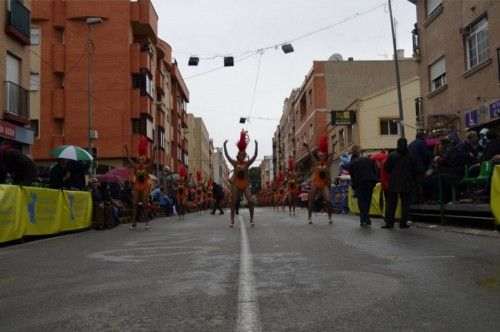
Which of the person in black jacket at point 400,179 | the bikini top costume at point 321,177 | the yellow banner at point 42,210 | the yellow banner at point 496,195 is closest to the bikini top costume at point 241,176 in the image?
the bikini top costume at point 321,177

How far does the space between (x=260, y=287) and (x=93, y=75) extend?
118 feet

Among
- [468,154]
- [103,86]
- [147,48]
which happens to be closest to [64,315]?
[468,154]

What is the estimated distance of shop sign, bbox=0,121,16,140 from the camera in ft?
67.3

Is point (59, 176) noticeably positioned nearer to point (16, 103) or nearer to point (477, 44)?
point (16, 103)

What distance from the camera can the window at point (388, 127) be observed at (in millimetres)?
39344

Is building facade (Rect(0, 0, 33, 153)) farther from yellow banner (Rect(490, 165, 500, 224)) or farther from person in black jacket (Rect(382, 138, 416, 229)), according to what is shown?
yellow banner (Rect(490, 165, 500, 224))

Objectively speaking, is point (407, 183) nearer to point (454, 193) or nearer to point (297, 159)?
point (454, 193)

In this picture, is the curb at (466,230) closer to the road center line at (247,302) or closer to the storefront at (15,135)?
the road center line at (247,302)

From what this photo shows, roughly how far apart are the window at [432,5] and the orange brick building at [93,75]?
68.7ft

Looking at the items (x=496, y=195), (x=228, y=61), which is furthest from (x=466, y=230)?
(x=228, y=61)

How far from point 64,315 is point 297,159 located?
63871mm

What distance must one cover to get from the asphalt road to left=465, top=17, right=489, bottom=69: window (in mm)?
12119

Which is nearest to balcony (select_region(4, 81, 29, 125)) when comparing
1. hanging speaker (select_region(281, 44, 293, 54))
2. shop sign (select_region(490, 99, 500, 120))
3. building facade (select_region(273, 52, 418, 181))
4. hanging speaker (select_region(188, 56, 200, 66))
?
hanging speaker (select_region(188, 56, 200, 66))

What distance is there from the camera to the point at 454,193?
11391 millimetres
